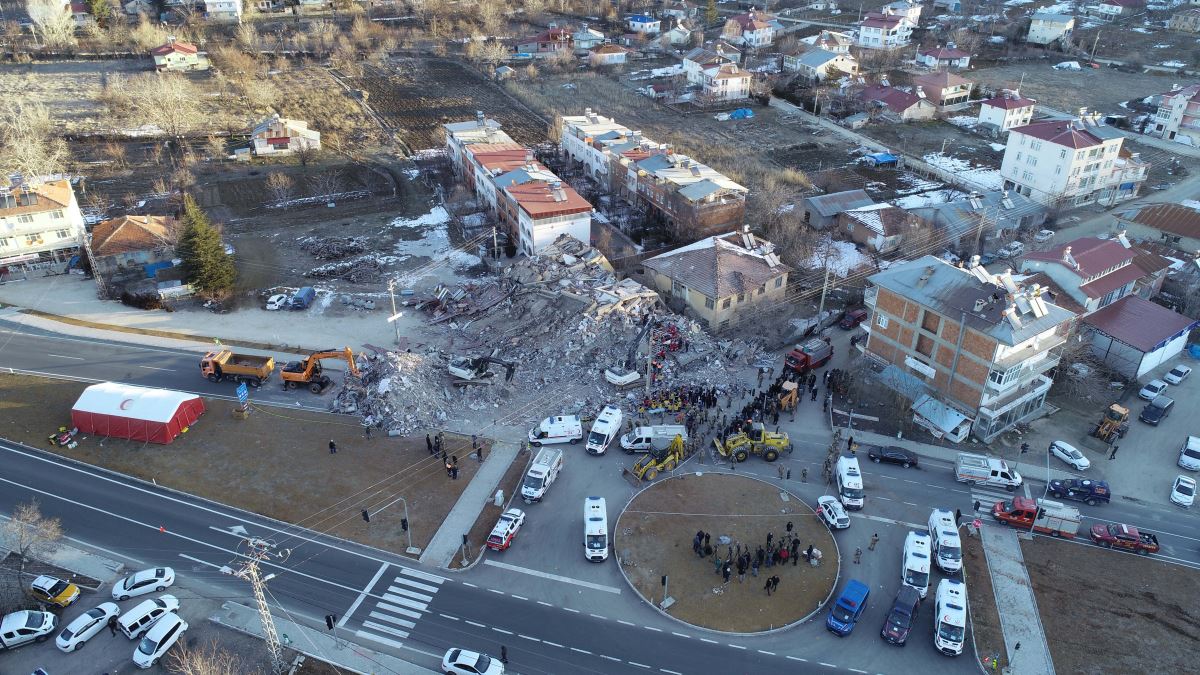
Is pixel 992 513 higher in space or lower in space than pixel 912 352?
lower

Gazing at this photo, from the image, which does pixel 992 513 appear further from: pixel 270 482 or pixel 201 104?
pixel 201 104

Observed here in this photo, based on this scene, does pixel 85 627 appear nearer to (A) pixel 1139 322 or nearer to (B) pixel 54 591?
(B) pixel 54 591

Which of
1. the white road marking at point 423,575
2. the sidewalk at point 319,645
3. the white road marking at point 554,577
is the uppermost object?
the white road marking at point 554,577

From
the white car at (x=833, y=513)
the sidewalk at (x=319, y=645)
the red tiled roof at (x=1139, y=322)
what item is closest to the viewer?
the sidewalk at (x=319, y=645)

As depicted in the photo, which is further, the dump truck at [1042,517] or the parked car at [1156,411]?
the parked car at [1156,411]

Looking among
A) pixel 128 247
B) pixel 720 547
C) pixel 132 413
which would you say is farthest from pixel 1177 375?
pixel 128 247

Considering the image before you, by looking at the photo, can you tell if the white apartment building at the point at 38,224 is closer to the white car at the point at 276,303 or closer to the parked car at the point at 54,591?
the white car at the point at 276,303

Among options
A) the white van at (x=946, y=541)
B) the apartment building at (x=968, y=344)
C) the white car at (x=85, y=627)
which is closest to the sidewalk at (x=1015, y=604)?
the white van at (x=946, y=541)

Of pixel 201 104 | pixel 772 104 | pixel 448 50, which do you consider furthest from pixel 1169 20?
pixel 201 104

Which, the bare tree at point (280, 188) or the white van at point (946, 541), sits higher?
the bare tree at point (280, 188)
